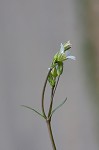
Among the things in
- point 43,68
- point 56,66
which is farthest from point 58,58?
point 43,68

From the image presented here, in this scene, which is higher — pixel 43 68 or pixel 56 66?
pixel 43 68

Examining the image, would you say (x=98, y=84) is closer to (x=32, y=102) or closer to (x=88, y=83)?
(x=88, y=83)

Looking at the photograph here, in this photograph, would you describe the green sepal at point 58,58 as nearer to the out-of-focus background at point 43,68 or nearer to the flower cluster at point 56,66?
the flower cluster at point 56,66

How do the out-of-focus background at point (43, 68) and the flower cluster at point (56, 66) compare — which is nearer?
the flower cluster at point (56, 66)

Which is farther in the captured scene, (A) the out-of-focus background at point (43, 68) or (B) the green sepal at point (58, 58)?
(A) the out-of-focus background at point (43, 68)

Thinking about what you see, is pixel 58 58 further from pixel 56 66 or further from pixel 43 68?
pixel 43 68

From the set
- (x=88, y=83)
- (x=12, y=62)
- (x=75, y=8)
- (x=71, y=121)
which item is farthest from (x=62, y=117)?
(x=75, y=8)

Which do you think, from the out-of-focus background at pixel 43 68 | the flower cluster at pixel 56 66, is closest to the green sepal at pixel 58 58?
the flower cluster at pixel 56 66

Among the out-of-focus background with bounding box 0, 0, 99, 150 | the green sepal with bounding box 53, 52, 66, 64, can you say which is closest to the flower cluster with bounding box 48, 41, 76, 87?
the green sepal with bounding box 53, 52, 66, 64
